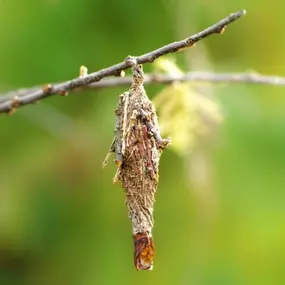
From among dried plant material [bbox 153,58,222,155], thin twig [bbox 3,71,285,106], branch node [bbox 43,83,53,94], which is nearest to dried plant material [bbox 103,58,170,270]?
branch node [bbox 43,83,53,94]

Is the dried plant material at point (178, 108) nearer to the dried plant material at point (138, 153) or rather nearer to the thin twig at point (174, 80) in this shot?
the thin twig at point (174, 80)

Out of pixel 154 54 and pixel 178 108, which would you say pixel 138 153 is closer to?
pixel 154 54

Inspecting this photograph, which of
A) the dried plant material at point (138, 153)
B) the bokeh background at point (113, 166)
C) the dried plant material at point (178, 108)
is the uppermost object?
Answer: the bokeh background at point (113, 166)

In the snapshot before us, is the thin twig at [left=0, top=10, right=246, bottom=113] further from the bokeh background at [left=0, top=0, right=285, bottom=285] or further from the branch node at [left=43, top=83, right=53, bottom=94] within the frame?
the bokeh background at [left=0, top=0, right=285, bottom=285]

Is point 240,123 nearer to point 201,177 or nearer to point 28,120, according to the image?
point 201,177

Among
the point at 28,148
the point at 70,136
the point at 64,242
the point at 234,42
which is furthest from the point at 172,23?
the point at 64,242

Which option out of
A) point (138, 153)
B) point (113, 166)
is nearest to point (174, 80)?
point (138, 153)

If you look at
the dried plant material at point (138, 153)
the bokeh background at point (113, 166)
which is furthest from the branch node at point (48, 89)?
the bokeh background at point (113, 166)
